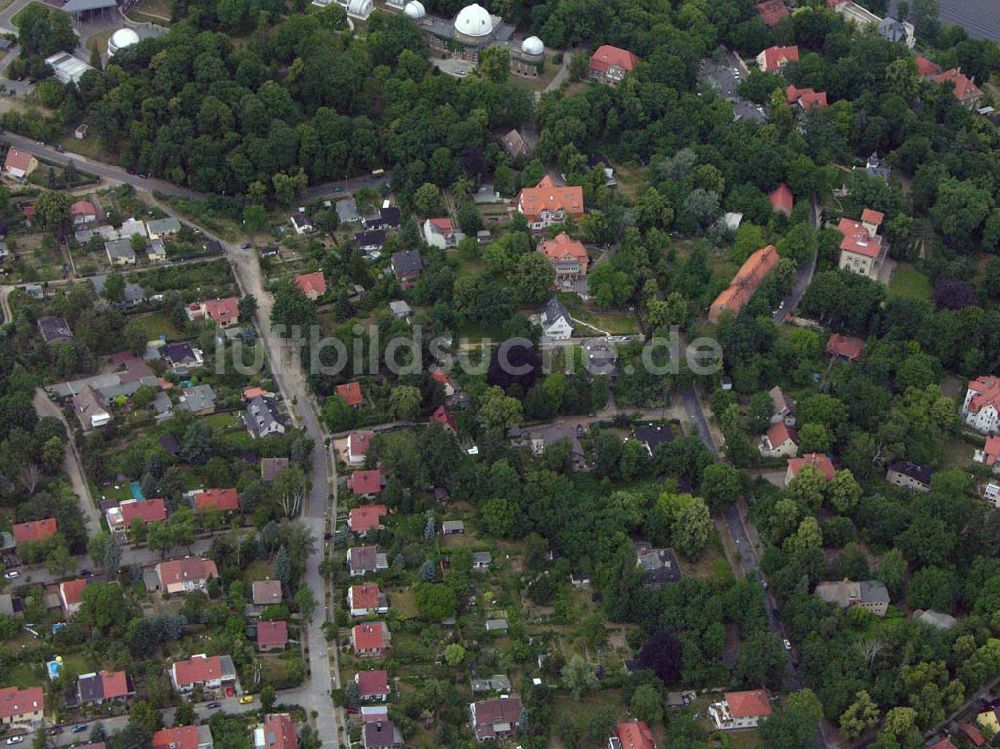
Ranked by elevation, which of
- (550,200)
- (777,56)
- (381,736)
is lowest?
(381,736)

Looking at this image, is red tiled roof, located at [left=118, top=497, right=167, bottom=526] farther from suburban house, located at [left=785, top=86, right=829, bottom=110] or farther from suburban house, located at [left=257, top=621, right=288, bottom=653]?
suburban house, located at [left=785, top=86, right=829, bottom=110]

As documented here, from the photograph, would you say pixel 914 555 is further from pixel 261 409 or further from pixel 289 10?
pixel 289 10

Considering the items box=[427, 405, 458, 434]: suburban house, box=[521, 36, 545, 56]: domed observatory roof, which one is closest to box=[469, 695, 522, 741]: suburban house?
box=[427, 405, 458, 434]: suburban house

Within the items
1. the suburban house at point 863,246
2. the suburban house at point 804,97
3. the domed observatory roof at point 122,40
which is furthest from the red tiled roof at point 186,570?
the suburban house at point 804,97

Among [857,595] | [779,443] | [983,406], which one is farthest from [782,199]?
[857,595]

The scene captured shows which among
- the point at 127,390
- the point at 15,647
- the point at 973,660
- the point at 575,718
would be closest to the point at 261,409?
the point at 127,390

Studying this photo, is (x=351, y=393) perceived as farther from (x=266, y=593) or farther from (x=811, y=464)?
(x=811, y=464)

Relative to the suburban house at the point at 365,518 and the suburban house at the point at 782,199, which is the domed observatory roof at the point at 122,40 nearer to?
the suburban house at the point at 365,518
